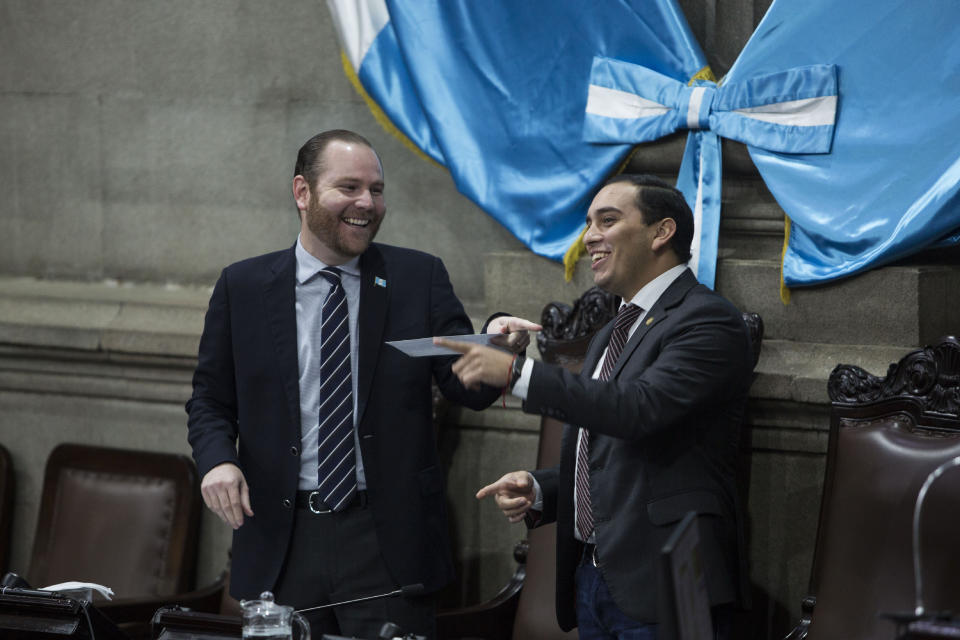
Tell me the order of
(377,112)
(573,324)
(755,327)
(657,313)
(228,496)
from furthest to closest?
1. (377,112)
2. (573,324)
3. (755,327)
4. (657,313)
5. (228,496)

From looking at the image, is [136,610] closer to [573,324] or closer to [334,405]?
[334,405]

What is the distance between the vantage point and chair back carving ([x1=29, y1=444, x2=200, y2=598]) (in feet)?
13.8

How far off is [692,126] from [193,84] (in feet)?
6.67

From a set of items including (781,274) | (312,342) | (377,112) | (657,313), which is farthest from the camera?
(377,112)

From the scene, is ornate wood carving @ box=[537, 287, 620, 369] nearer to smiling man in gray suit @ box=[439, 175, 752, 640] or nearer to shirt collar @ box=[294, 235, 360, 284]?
smiling man in gray suit @ box=[439, 175, 752, 640]

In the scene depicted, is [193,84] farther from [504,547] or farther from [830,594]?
[830,594]

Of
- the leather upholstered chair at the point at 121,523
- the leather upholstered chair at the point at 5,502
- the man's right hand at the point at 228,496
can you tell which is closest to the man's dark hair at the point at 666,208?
the man's right hand at the point at 228,496

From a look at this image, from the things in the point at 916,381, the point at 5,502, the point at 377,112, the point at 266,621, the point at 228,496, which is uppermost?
the point at 377,112

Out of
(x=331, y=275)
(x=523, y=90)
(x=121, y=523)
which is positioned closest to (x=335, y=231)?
(x=331, y=275)

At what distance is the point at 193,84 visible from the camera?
4.59 metres

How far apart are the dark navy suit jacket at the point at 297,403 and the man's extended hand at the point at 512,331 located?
20 centimetres

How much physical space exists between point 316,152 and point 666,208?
2.71 ft

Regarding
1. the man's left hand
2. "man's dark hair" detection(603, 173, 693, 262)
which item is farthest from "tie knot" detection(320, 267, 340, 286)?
"man's dark hair" detection(603, 173, 693, 262)

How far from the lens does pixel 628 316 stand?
2.76 m
